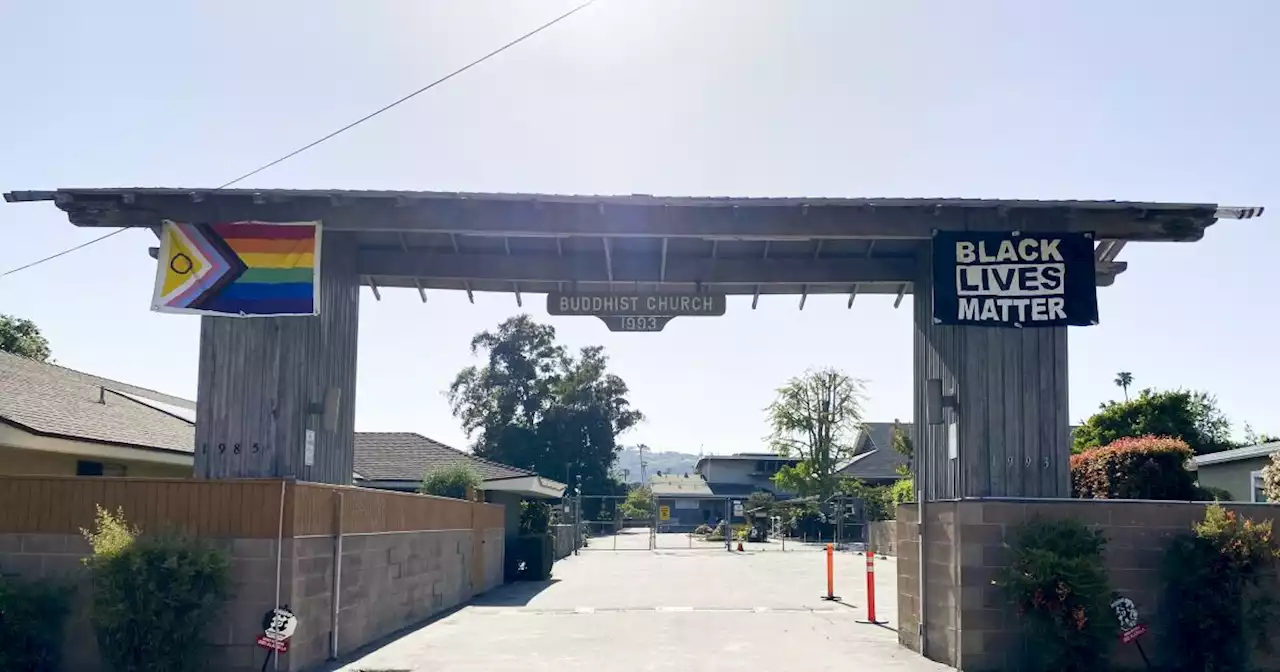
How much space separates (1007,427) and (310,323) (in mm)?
8609

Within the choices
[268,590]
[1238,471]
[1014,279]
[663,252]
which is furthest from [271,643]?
[1238,471]

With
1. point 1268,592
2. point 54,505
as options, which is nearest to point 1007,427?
point 1268,592

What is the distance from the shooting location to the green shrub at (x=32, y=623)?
10875mm

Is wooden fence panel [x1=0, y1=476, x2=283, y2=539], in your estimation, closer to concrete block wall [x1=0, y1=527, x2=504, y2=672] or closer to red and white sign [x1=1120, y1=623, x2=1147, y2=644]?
concrete block wall [x1=0, y1=527, x2=504, y2=672]

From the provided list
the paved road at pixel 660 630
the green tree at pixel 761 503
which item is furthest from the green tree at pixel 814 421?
the paved road at pixel 660 630

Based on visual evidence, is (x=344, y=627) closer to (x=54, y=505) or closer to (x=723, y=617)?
(x=54, y=505)

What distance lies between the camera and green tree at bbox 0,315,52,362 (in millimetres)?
41812

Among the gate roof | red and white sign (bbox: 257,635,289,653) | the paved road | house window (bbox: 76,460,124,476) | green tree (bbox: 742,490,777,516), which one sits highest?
the gate roof

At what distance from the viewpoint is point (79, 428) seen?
17703mm

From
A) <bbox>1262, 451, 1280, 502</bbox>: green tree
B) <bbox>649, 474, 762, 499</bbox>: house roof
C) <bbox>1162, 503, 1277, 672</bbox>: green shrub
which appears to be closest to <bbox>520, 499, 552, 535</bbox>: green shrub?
<bbox>1262, 451, 1280, 502</bbox>: green tree

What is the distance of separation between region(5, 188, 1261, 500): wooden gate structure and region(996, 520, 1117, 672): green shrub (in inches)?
60.5

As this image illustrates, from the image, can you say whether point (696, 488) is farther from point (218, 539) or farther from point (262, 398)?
point (218, 539)

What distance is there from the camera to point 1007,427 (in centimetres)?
1390

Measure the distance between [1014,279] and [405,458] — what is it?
24656mm
